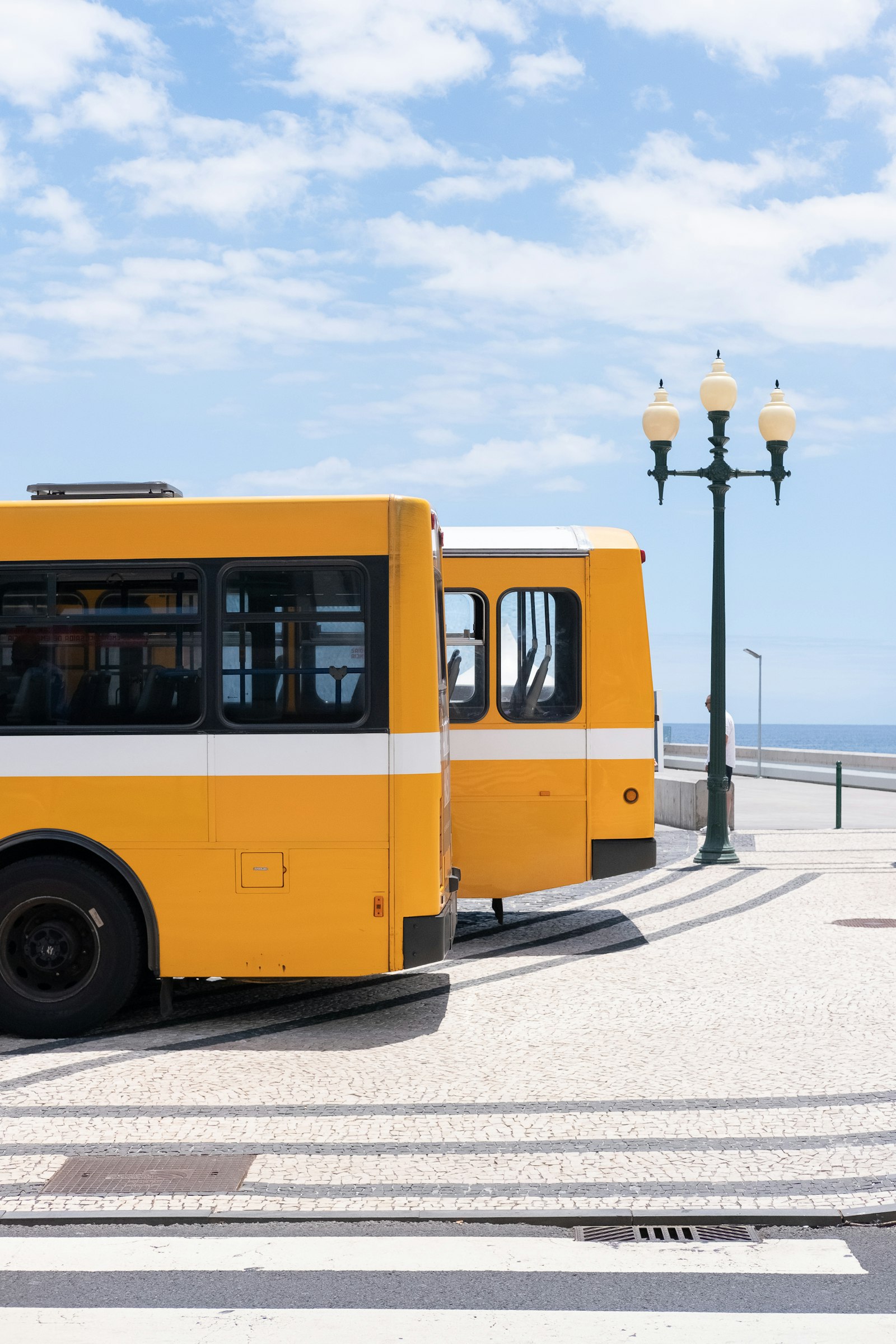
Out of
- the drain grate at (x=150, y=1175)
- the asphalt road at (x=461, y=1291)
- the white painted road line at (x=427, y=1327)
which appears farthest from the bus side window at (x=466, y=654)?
the white painted road line at (x=427, y=1327)

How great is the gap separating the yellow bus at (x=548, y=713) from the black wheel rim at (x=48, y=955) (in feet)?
11.7

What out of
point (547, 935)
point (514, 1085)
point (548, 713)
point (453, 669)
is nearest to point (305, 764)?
point (514, 1085)

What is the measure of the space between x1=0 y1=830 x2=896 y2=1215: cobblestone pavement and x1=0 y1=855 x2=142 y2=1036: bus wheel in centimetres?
19

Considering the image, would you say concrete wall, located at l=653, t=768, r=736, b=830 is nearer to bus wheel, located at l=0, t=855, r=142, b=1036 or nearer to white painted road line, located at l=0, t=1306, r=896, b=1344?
bus wheel, located at l=0, t=855, r=142, b=1036

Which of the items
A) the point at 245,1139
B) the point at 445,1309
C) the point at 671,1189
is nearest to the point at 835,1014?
the point at 671,1189

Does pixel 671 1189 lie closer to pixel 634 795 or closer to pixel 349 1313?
pixel 349 1313

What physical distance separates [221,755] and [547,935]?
14.9 feet

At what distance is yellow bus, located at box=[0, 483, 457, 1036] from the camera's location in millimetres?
7840

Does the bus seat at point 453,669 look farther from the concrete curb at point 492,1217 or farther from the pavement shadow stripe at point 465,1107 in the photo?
the concrete curb at point 492,1217

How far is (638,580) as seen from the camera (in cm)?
1088

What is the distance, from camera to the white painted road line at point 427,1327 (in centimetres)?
405

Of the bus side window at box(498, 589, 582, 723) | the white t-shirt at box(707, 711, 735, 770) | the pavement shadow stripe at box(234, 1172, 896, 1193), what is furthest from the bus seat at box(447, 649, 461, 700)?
the white t-shirt at box(707, 711, 735, 770)

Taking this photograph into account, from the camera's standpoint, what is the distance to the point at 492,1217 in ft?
16.3

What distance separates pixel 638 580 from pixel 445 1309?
730 cm
